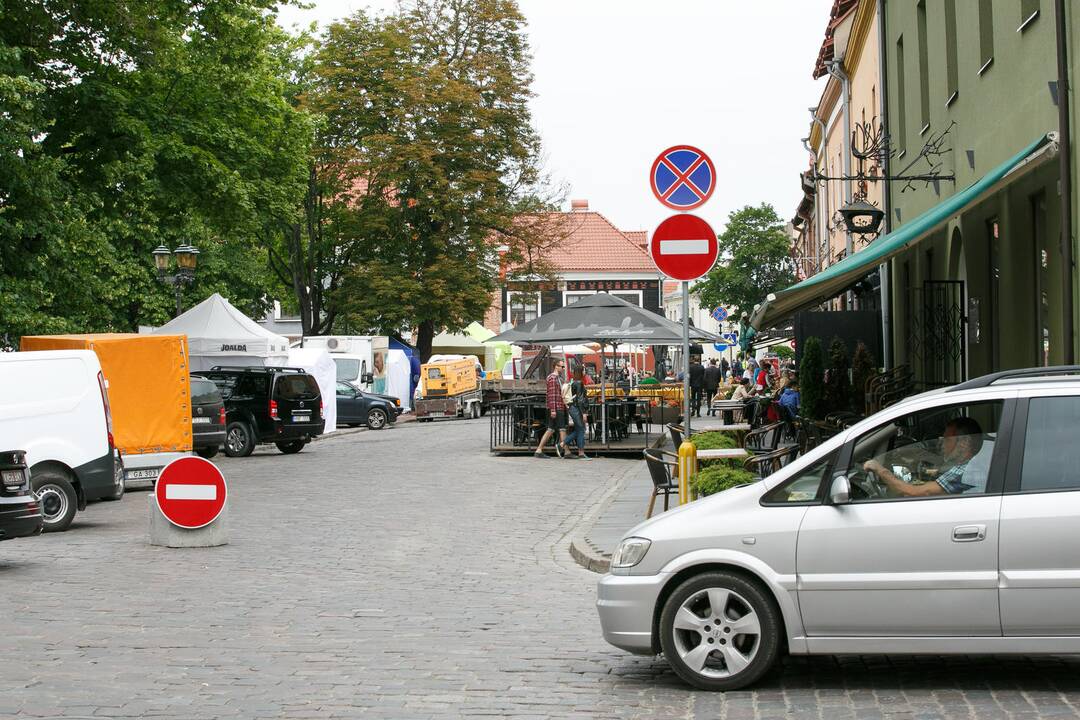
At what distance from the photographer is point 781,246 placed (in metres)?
59.7

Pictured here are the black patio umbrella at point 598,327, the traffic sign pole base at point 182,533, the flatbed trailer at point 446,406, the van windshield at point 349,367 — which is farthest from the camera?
the flatbed trailer at point 446,406

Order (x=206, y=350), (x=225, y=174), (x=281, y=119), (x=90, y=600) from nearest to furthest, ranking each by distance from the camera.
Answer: (x=90, y=600)
(x=225, y=174)
(x=281, y=119)
(x=206, y=350)

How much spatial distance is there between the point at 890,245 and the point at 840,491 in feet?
23.0

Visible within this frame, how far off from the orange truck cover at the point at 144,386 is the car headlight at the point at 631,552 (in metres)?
14.6

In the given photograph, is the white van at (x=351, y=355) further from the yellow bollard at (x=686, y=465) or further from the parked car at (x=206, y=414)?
the yellow bollard at (x=686, y=465)

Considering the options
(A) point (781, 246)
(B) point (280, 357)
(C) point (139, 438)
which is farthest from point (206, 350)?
(A) point (781, 246)

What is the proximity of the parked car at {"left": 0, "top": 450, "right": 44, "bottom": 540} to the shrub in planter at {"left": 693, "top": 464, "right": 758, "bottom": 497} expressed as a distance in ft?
20.0

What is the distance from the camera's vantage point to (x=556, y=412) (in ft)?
85.9

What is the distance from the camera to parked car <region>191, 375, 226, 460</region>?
24719mm

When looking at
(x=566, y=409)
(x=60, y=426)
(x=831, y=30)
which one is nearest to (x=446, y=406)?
(x=831, y=30)

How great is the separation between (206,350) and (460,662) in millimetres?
23200

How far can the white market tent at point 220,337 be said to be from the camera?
98.3 feet

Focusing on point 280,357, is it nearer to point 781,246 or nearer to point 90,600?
point 90,600

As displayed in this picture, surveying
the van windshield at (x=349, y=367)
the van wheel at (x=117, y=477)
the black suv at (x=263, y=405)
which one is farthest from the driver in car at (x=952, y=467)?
the van windshield at (x=349, y=367)
